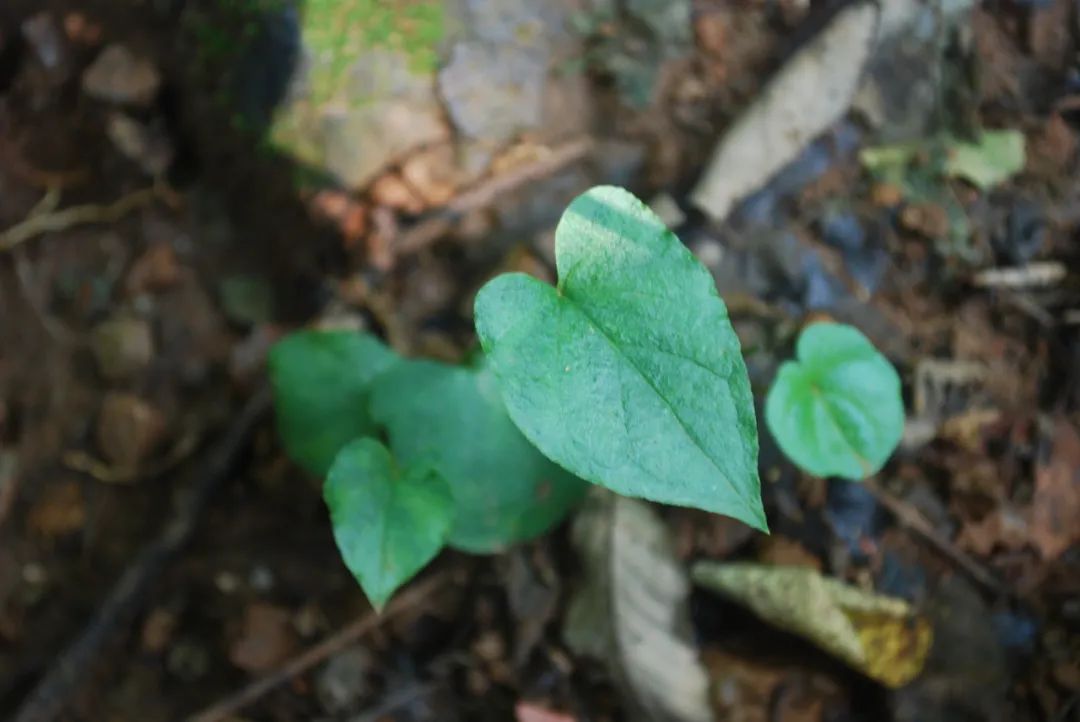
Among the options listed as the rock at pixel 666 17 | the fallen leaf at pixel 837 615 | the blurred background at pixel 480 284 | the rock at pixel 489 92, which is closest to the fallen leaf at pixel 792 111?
the blurred background at pixel 480 284

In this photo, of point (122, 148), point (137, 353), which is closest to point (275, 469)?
point (137, 353)

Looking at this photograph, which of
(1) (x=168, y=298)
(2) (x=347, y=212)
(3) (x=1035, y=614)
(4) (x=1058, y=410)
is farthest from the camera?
(1) (x=168, y=298)

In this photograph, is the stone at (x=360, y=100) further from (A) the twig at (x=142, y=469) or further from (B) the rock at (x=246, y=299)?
(A) the twig at (x=142, y=469)

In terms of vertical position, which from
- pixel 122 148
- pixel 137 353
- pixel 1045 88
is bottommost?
pixel 137 353

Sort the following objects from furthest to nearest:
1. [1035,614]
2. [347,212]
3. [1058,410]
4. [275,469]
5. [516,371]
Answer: [347,212], [275,469], [1058,410], [1035,614], [516,371]

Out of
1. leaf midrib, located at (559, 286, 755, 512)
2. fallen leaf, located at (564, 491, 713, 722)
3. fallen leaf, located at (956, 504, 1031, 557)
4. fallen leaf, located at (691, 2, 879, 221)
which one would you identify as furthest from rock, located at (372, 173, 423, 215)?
fallen leaf, located at (956, 504, 1031, 557)

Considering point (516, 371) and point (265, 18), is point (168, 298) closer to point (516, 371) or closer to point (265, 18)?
point (265, 18)
